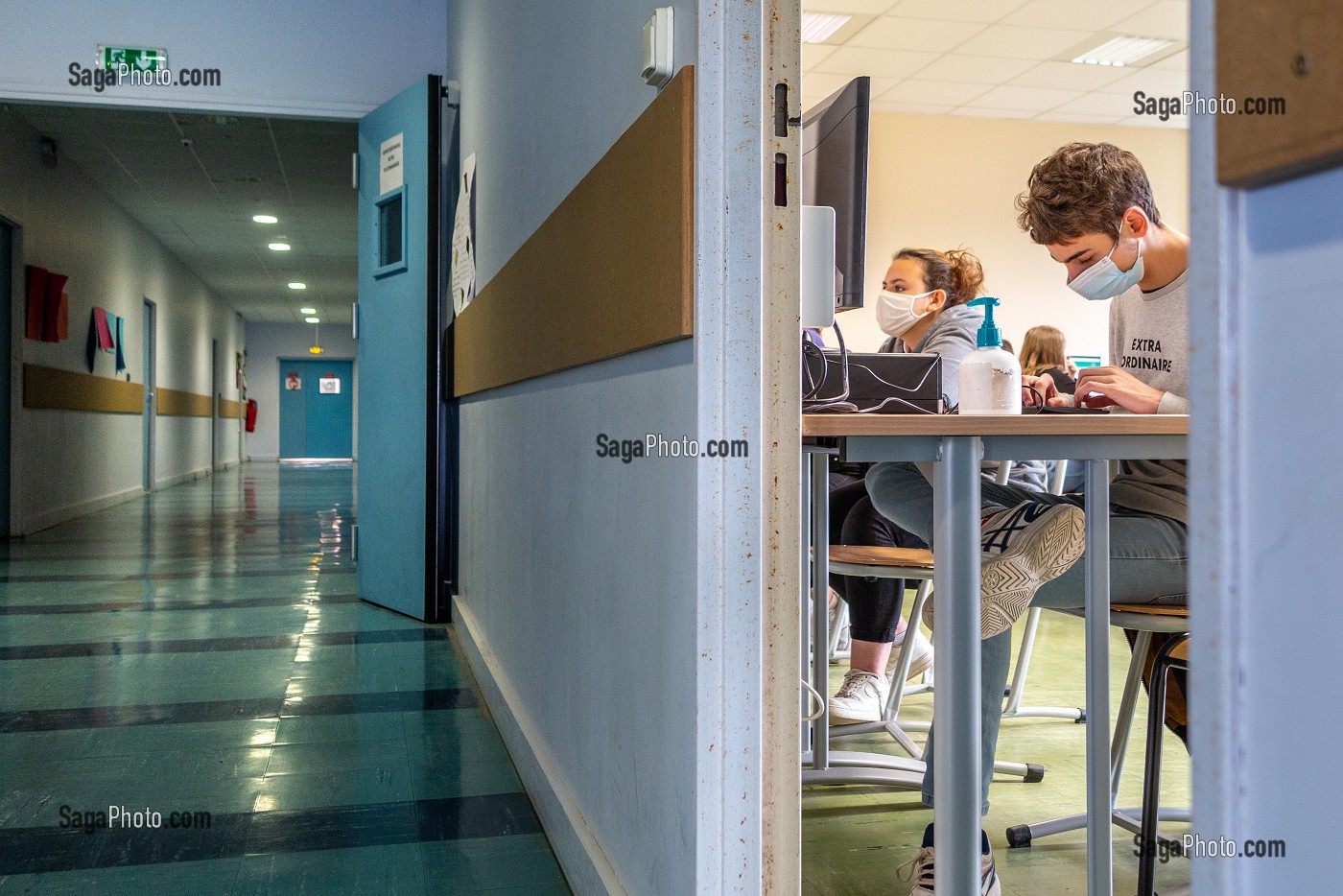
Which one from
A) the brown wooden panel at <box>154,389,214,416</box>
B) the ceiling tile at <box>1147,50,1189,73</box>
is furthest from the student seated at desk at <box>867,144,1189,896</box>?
the brown wooden panel at <box>154,389,214,416</box>

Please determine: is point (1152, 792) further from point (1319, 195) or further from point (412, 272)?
point (412, 272)

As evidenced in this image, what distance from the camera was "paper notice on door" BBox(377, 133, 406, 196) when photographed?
4211 mm

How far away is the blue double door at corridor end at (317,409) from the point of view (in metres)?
21.7

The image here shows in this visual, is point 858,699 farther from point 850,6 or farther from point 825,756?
point 850,6

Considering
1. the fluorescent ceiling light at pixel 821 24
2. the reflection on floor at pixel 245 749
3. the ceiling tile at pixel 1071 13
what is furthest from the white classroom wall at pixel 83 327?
the ceiling tile at pixel 1071 13

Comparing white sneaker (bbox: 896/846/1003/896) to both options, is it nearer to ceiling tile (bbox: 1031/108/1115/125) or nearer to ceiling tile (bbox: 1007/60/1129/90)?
ceiling tile (bbox: 1007/60/1129/90)

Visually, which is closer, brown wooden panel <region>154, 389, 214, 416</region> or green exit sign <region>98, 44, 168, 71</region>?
green exit sign <region>98, 44, 168, 71</region>

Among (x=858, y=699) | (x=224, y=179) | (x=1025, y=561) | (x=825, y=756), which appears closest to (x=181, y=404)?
(x=224, y=179)

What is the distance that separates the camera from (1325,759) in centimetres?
44

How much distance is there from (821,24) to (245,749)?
4968mm

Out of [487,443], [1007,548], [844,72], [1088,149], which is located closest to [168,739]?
[487,443]

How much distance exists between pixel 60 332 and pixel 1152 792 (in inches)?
310

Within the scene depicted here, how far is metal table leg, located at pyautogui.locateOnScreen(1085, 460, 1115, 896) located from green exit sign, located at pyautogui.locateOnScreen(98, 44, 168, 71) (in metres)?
4.14

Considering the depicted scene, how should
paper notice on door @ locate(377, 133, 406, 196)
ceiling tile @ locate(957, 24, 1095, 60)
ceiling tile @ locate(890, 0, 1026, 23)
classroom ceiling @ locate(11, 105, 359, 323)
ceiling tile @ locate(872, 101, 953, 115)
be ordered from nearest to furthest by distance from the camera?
→ paper notice on door @ locate(377, 133, 406, 196)
ceiling tile @ locate(890, 0, 1026, 23)
ceiling tile @ locate(957, 24, 1095, 60)
classroom ceiling @ locate(11, 105, 359, 323)
ceiling tile @ locate(872, 101, 953, 115)
